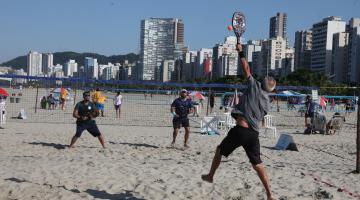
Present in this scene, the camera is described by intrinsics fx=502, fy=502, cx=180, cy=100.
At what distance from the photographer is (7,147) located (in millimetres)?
10414

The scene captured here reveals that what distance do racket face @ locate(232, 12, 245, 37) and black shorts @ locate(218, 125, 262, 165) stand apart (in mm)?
1142

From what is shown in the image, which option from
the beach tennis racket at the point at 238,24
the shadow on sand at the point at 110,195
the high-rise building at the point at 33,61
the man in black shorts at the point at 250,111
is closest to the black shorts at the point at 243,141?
the man in black shorts at the point at 250,111

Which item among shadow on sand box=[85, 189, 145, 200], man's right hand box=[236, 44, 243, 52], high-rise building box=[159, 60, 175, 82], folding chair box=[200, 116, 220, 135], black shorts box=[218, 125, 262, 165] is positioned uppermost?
high-rise building box=[159, 60, 175, 82]

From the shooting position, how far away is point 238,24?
5.89m

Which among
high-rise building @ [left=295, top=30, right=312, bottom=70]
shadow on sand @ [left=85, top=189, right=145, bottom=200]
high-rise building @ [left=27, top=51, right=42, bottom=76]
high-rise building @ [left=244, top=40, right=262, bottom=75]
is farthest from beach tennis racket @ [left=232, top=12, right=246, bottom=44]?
high-rise building @ [left=27, top=51, right=42, bottom=76]

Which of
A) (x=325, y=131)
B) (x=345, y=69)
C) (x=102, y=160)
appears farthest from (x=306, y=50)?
(x=102, y=160)

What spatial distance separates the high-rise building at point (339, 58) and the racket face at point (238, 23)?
127034 mm

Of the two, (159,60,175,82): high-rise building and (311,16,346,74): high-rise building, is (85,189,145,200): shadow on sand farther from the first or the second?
(159,60,175,82): high-rise building

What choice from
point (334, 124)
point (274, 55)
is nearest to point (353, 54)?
point (274, 55)

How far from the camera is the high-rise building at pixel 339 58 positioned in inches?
5108

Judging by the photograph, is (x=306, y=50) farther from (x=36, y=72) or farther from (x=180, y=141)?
(x=180, y=141)

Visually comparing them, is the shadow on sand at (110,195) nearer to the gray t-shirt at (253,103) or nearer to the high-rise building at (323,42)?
the gray t-shirt at (253,103)

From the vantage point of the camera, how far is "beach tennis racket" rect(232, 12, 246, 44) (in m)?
5.69

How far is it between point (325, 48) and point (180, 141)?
136 metres
